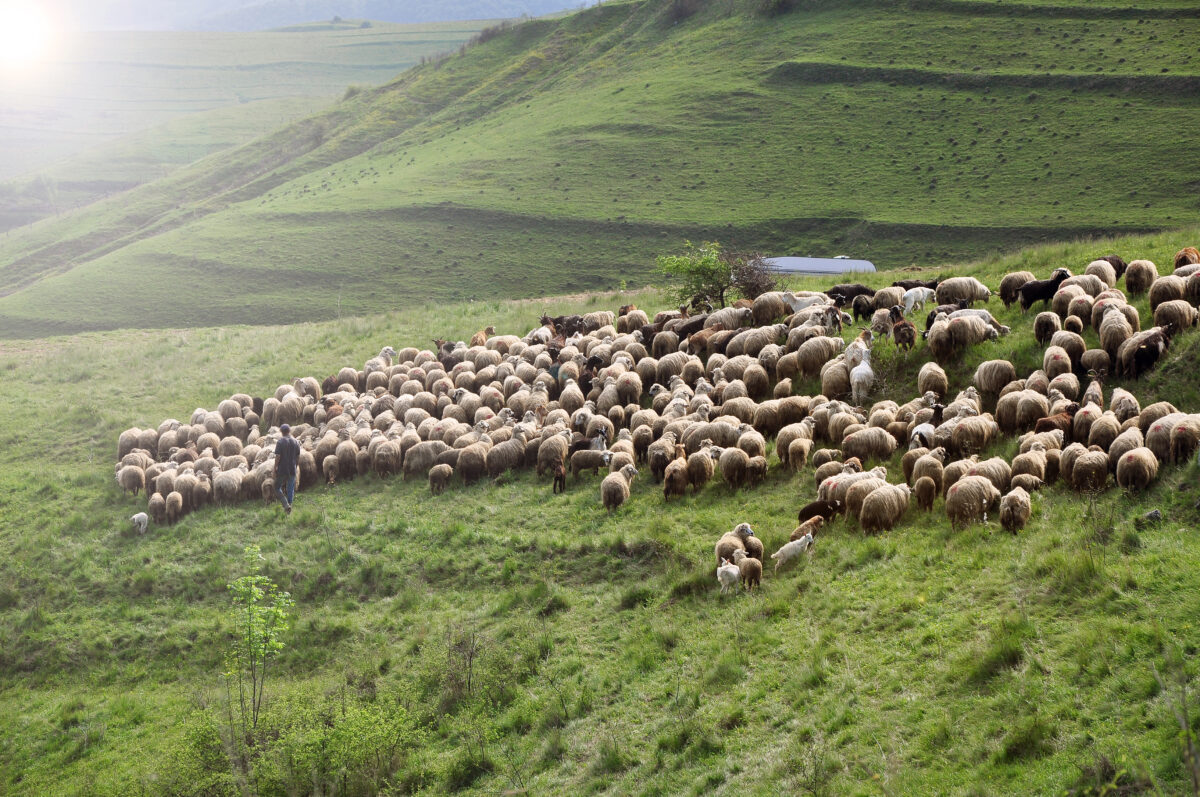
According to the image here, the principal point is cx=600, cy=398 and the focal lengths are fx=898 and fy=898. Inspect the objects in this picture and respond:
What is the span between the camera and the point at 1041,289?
62.7 ft

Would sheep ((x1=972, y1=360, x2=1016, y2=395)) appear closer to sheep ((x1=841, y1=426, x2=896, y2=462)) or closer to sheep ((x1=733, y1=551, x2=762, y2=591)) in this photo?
sheep ((x1=841, y1=426, x2=896, y2=462))

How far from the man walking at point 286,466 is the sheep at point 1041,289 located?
16285 millimetres

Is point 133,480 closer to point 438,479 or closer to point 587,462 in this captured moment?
point 438,479

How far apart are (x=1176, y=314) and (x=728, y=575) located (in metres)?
9.57

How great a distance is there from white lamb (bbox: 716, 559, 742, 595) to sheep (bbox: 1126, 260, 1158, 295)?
1126 cm

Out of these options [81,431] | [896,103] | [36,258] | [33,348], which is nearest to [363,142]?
[36,258]

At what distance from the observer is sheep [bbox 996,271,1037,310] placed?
65.9 feet

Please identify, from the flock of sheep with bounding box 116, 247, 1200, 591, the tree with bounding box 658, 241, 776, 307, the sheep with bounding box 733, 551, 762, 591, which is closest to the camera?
the sheep with bounding box 733, 551, 762, 591

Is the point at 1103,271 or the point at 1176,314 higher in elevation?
the point at 1103,271

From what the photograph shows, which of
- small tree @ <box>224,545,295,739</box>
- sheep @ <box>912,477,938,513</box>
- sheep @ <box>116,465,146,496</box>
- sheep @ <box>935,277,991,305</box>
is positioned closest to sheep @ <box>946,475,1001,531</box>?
sheep @ <box>912,477,938,513</box>

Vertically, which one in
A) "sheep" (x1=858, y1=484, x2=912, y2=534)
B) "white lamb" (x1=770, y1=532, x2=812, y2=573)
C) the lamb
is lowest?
the lamb

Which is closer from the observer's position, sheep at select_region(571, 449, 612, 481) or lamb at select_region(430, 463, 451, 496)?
sheep at select_region(571, 449, 612, 481)

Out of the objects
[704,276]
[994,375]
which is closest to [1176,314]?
[994,375]

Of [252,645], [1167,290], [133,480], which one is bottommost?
[133,480]
